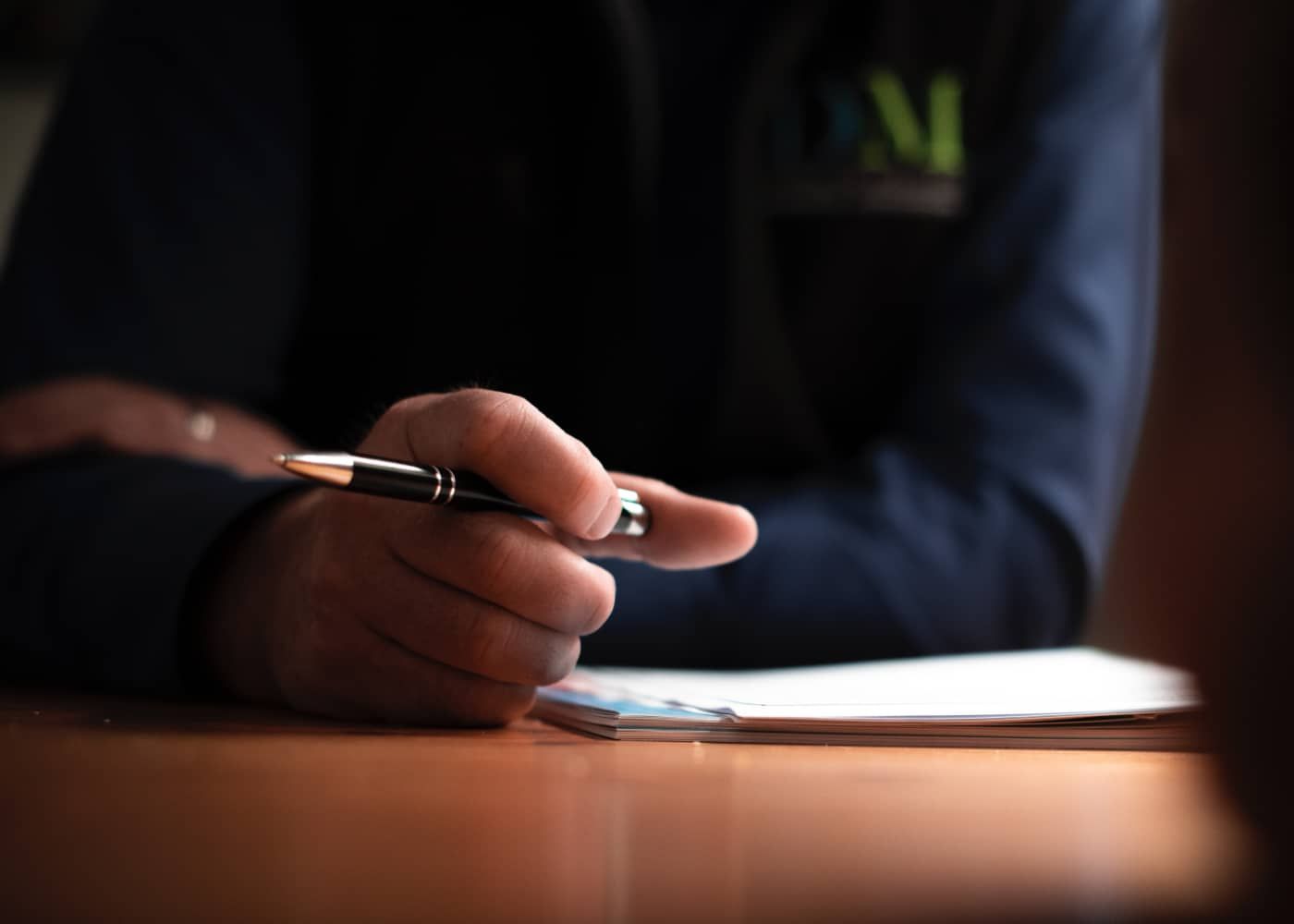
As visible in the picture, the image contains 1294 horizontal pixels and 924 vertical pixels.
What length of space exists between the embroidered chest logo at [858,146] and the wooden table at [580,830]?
67cm

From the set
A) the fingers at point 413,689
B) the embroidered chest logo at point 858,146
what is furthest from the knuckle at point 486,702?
the embroidered chest logo at point 858,146

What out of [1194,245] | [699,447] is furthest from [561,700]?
[699,447]

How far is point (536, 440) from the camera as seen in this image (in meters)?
0.40

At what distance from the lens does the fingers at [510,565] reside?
42cm

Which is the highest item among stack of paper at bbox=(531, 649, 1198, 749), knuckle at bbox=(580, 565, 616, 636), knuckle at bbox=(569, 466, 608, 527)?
knuckle at bbox=(569, 466, 608, 527)

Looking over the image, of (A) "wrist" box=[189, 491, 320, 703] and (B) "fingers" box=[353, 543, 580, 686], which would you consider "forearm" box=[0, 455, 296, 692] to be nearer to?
(A) "wrist" box=[189, 491, 320, 703]

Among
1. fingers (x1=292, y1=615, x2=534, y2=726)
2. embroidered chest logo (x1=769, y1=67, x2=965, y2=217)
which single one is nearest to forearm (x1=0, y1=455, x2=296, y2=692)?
fingers (x1=292, y1=615, x2=534, y2=726)

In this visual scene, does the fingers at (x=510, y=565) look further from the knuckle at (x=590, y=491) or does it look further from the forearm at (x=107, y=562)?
the forearm at (x=107, y=562)

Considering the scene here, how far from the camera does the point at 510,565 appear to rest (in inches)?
16.5

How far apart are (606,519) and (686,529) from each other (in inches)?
2.3

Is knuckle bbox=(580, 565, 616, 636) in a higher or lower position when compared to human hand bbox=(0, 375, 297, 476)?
lower

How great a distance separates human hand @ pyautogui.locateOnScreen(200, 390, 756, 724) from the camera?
0.41 m

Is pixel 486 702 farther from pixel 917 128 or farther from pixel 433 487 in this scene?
pixel 917 128

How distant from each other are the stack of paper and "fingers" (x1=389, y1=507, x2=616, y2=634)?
0.04m
